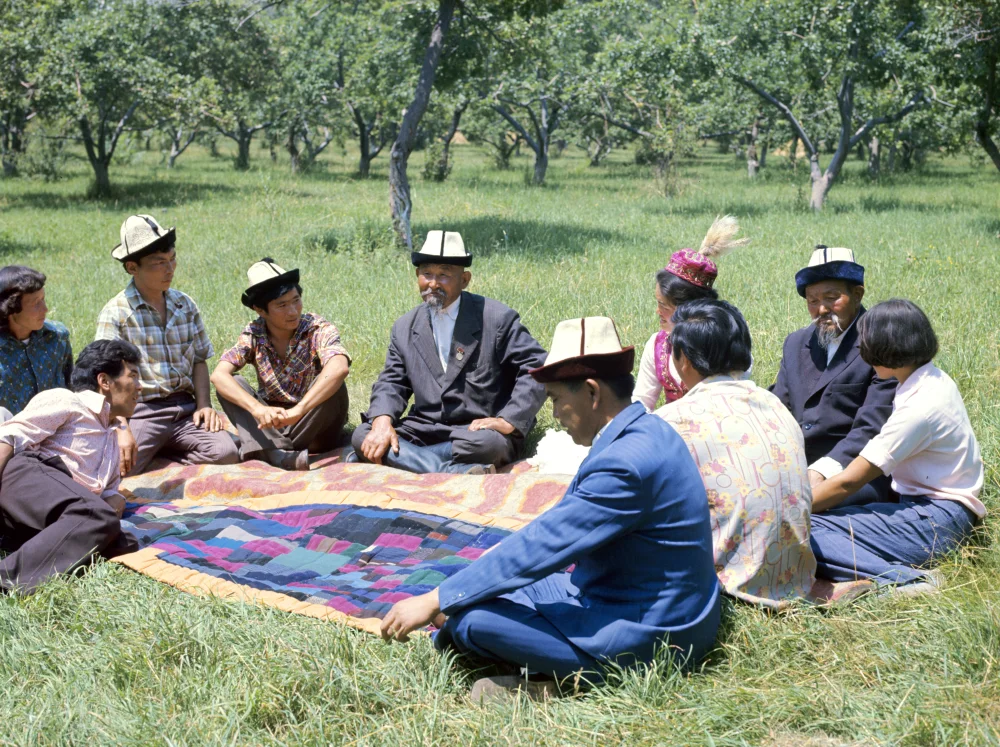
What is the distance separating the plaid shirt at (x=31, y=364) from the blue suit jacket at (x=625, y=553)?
137 inches

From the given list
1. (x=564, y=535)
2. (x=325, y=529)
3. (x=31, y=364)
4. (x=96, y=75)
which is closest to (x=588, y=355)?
(x=564, y=535)

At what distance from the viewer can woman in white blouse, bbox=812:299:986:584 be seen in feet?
12.1

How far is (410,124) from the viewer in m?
11.8

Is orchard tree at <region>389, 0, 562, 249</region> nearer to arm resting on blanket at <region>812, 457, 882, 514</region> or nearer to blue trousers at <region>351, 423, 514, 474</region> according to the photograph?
blue trousers at <region>351, 423, 514, 474</region>

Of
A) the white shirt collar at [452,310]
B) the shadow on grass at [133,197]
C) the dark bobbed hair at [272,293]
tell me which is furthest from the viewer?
the shadow on grass at [133,197]

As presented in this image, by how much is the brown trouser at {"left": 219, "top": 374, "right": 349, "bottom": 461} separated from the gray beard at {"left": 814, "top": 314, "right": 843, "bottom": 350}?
9.59 feet

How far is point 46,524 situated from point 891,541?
11.5ft

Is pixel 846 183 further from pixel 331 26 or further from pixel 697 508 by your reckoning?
pixel 697 508

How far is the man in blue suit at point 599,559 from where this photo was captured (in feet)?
9.11

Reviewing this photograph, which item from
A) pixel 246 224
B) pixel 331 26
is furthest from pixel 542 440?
pixel 331 26

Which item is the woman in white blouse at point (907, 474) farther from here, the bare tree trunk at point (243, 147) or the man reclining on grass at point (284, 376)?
the bare tree trunk at point (243, 147)

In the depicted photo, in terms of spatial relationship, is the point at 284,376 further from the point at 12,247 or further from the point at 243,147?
the point at 243,147

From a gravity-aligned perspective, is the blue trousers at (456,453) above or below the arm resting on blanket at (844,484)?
below

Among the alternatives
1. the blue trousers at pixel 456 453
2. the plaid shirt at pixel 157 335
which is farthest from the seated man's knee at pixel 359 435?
the plaid shirt at pixel 157 335
